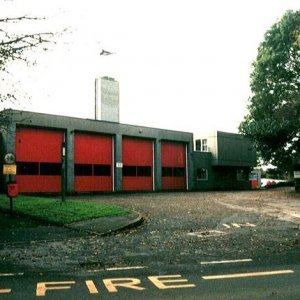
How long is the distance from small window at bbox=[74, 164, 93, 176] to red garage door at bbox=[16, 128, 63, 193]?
1.59 m

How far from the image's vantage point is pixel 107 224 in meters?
14.9

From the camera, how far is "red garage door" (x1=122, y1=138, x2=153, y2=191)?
38656 mm

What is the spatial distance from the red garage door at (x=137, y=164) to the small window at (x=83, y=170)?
3.91 meters

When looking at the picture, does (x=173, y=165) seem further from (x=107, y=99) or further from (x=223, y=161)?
(x=107, y=99)

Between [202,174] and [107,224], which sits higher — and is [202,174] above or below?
above

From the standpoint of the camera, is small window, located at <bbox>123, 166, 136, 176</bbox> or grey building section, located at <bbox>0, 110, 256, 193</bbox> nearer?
grey building section, located at <bbox>0, 110, 256, 193</bbox>

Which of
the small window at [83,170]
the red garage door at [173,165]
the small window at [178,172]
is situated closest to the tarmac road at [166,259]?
the small window at [83,170]

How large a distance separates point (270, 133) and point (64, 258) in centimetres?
2805

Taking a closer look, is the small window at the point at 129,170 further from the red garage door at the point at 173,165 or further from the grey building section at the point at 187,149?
the red garage door at the point at 173,165

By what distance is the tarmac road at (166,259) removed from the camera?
6.71 metres

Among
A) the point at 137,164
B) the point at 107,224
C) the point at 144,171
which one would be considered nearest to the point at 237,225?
the point at 107,224

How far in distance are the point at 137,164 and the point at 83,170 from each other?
20.7ft

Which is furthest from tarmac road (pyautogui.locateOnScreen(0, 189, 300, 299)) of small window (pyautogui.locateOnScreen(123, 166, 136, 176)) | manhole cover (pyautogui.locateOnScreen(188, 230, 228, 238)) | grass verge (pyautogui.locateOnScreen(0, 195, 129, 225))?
small window (pyautogui.locateOnScreen(123, 166, 136, 176))

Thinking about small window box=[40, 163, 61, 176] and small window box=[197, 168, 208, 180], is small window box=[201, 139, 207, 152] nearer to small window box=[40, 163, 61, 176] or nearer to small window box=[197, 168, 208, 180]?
small window box=[197, 168, 208, 180]
